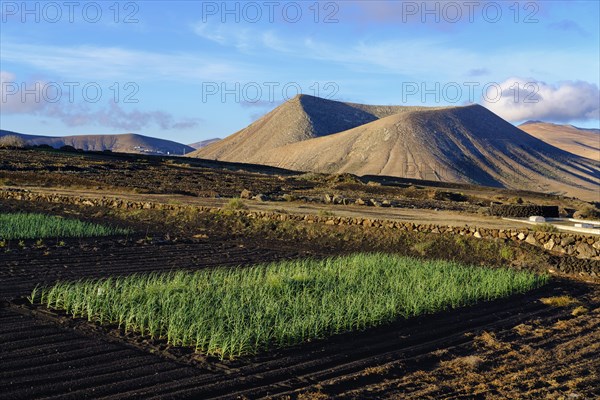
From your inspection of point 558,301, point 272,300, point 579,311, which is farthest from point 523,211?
point 272,300

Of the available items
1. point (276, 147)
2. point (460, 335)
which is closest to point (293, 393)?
point (460, 335)

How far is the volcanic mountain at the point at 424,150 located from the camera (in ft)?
347

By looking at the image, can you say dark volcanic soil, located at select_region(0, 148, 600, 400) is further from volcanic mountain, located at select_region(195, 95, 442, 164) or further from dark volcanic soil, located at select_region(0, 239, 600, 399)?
volcanic mountain, located at select_region(195, 95, 442, 164)

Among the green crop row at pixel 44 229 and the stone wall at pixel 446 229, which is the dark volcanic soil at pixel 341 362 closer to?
the stone wall at pixel 446 229

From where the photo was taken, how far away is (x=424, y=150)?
367ft

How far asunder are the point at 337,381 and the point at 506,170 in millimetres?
110832

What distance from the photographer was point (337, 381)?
7465 millimetres

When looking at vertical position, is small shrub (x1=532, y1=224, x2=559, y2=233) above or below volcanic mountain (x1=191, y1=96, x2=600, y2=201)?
below

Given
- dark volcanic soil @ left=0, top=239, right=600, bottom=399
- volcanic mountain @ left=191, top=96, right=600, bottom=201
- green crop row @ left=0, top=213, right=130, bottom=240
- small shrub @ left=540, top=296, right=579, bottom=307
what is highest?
volcanic mountain @ left=191, top=96, right=600, bottom=201

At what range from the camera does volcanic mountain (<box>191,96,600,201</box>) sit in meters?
106

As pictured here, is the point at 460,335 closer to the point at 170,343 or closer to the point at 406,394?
the point at 406,394

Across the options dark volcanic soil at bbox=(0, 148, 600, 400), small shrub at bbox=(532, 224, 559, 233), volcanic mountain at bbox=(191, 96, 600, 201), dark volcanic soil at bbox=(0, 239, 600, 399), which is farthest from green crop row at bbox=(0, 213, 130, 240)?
volcanic mountain at bbox=(191, 96, 600, 201)

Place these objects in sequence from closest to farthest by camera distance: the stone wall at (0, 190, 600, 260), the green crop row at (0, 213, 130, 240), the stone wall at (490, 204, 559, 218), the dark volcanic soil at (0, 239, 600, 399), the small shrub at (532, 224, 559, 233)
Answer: the dark volcanic soil at (0, 239, 600, 399) → the stone wall at (0, 190, 600, 260) → the green crop row at (0, 213, 130, 240) → the small shrub at (532, 224, 559, 233) → the stone wall at (490, 204, 559, 218)

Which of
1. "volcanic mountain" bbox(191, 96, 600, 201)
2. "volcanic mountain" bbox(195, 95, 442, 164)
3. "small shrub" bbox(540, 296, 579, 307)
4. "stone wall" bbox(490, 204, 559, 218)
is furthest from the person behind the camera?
"volcanic mountain" bbox(195, 95, 442, 164)
